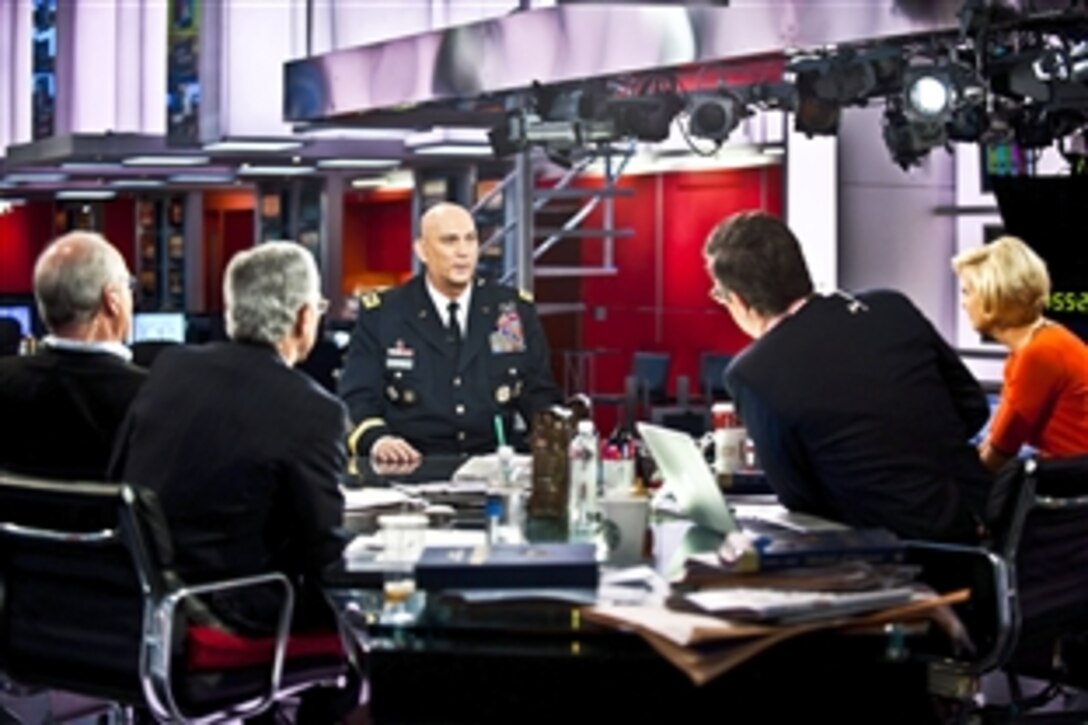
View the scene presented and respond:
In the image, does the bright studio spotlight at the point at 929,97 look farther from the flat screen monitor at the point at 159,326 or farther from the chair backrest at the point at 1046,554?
the flat screen monitor at the point at 159,326

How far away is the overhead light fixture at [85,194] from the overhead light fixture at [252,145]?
10772 millimetres

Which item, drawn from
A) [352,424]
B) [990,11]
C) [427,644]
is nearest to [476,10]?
[990,11]

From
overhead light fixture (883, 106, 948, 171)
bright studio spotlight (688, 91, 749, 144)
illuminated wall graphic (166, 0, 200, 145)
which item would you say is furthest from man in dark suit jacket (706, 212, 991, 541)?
illuminated wall graphic (166, 0, 200, 145)

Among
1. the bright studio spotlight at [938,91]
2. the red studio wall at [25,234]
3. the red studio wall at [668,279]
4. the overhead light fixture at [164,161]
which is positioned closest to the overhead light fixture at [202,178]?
the overhead light fixture at [164,161]

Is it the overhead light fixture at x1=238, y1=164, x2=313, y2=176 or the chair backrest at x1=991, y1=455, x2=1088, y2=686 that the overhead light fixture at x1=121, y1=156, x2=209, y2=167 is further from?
the chair backrest at x1=991, y1=455, x2=1088, y2=686

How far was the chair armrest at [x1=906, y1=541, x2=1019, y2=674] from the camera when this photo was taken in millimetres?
3432

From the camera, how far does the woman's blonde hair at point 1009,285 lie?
4.45m

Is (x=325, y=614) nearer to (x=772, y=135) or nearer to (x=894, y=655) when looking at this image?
(x=894, y=655)

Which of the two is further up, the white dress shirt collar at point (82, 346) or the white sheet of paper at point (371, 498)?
the white dress shirt collar at point (82, 346)

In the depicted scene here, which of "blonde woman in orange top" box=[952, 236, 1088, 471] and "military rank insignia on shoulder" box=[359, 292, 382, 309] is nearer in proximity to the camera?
"blonde woman in orange top" box=[952, 236, 1088, 471]

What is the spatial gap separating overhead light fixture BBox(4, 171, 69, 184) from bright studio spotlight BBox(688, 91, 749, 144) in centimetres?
A: 1230

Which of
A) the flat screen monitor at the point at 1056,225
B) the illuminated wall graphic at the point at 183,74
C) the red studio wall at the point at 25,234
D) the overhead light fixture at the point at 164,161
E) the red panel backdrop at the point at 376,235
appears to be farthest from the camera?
the red studio wall at the point at 25,234

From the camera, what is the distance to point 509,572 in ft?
8.73

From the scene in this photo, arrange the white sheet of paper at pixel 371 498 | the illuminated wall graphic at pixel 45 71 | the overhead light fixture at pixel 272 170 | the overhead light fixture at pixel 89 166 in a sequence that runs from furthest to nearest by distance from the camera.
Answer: the illuminated wall graphic at pixel 45 71 < the overhead light fixture at pixel 89 166 < the overhead light fixture at pixel 272 170 < the white sheet of paper at pixel 371 498
